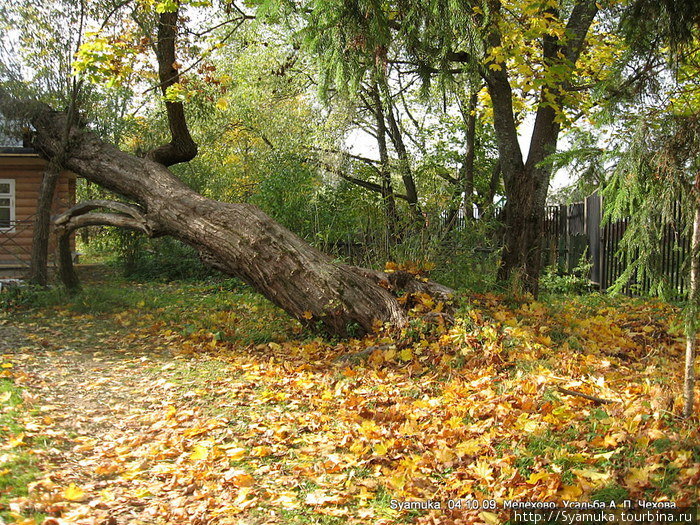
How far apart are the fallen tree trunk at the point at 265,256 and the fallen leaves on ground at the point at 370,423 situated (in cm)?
35

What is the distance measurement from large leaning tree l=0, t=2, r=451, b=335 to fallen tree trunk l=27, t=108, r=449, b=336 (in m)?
0.01

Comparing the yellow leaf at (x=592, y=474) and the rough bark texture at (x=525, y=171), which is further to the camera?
the rough bark texture at (x=525, y=171)

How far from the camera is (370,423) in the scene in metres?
4.40

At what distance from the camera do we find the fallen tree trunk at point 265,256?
698 cm

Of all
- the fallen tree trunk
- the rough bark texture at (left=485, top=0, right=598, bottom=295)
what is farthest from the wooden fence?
the fallen tree trunk

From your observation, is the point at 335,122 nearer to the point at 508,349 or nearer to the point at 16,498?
the point at 508,349

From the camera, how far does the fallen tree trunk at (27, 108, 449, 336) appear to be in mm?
6980

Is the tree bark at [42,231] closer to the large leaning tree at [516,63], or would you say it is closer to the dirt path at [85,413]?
the dirt path at [85,413]

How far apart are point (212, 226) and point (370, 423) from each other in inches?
173

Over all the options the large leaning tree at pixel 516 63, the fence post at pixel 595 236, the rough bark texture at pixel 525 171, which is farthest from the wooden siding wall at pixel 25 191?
the fence post at pixel 595 236

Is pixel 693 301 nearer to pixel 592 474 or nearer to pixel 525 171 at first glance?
pixel 592 474

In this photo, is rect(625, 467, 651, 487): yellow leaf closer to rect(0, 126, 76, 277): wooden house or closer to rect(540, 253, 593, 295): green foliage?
rect(540, 253, 593, 295): green foliage

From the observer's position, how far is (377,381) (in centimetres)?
553

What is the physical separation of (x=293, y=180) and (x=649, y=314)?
8163 mm
